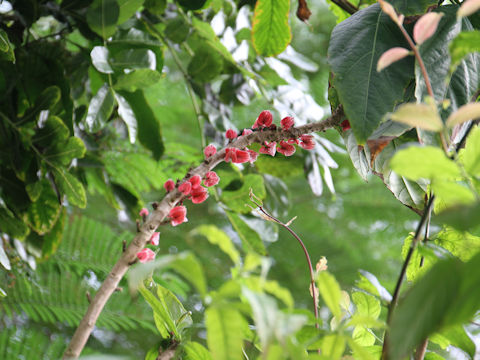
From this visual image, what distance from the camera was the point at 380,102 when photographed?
0.80ft

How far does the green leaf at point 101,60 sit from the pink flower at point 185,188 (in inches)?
6.6

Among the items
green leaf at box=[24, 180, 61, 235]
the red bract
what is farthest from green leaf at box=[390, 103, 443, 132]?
green leaf at box=[24, 180, 61, 235]

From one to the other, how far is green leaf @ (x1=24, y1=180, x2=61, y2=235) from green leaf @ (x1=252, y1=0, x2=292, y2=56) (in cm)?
26

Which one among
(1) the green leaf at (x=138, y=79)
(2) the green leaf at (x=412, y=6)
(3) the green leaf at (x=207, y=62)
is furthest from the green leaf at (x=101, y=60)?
(2) the green leaf at (x=412, y=6)

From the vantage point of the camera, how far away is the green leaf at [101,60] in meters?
0.40

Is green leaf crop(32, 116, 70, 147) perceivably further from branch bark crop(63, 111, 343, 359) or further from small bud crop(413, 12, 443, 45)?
small bud crop(413, 12, 443, 45)

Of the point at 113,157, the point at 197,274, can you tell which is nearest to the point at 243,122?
the point at 113,157

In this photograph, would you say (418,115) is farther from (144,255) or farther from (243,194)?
(243,194)

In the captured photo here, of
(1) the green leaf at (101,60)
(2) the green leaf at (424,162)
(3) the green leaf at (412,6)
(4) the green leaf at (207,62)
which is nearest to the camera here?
(2) the green leaf at (424,162)

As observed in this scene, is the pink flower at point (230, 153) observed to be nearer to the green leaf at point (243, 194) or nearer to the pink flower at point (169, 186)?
the pink flower at point (169, 186)

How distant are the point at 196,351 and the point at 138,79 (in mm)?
261

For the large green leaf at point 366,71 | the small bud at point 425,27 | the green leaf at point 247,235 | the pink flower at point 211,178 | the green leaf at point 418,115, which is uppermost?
the small bud at point 425,27

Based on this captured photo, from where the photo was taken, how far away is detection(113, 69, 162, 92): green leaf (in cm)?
40

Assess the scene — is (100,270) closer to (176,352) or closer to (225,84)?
(225,84)
